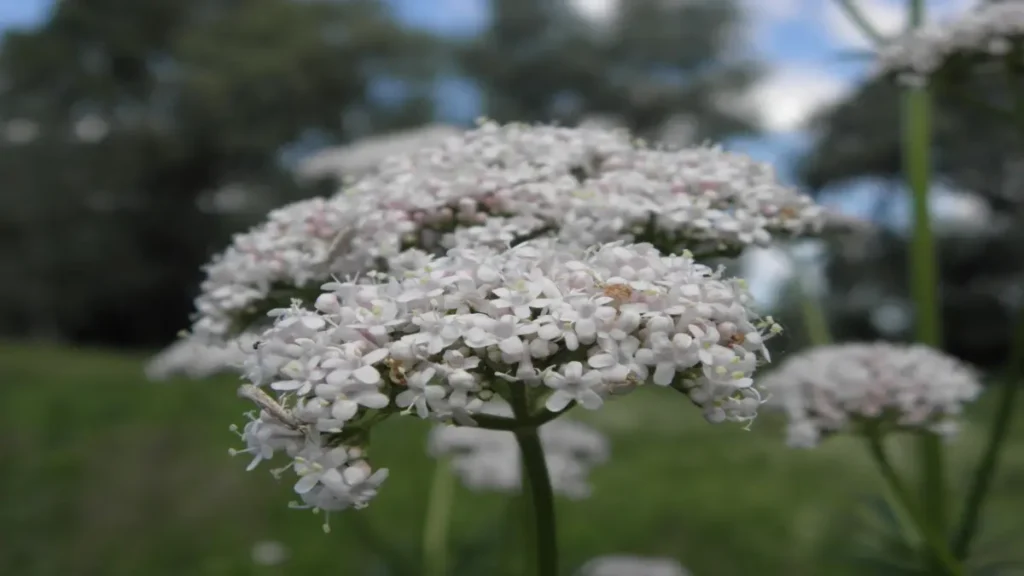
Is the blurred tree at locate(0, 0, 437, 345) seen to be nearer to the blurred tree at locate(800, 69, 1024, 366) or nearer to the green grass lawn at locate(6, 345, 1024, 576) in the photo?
the blurred tree at locate(800, 69, 1024, 366)

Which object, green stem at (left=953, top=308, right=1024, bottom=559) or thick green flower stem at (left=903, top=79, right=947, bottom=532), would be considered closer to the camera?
green stem at (left=953, top=308, right=1024, bottom=559)

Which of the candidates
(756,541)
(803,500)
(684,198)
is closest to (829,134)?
(803,500)

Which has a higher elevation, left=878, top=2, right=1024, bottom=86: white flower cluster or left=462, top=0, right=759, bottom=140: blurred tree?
left=878, top=2, right=1024, bottom=86: white flower cluster

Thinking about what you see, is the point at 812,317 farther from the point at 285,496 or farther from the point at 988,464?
the point at 285,496

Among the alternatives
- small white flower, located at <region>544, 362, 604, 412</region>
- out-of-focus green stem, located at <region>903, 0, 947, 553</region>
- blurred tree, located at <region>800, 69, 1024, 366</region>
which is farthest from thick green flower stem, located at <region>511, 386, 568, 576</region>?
blurred tree, located at <region>800, 69, 1024, 366</region>

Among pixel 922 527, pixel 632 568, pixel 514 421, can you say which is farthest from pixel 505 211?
pixel 632 568

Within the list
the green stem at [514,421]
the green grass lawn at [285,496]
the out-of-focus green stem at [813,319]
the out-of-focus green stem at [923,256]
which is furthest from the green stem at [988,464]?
the green grass lawn at [285,496]
